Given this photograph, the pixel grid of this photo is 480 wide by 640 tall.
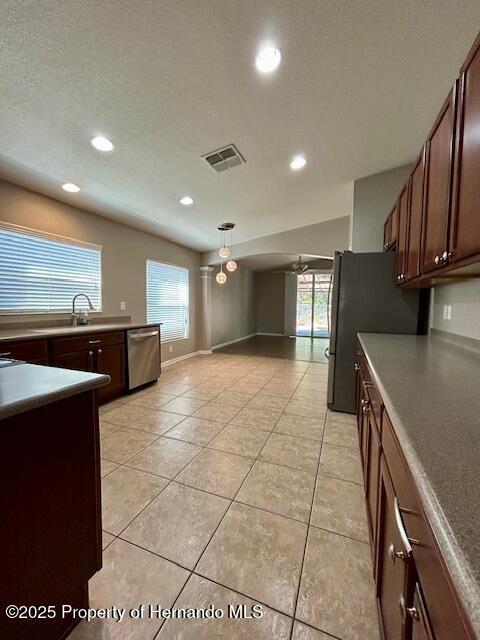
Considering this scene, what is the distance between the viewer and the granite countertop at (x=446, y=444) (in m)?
0.35

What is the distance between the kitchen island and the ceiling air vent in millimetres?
2298

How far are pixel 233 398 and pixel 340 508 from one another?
1986 mm

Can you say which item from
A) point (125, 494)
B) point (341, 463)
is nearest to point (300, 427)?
point (341, 463)

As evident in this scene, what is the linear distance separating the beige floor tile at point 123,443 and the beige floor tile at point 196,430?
218 millimetres

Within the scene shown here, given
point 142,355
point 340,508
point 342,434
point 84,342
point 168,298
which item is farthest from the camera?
point 168,298

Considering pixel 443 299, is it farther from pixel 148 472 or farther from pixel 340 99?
pixel 148 472

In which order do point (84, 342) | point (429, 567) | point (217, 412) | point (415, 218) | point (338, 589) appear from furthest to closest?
point (217, 412), point (84, 342), point (415, 218), point (338, 589), point (429, 567)

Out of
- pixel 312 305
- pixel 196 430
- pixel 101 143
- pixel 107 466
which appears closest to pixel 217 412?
pixel 196 430

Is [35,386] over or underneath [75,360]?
over

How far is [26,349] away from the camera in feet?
7.60

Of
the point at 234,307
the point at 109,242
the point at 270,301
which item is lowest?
the point at 234,307

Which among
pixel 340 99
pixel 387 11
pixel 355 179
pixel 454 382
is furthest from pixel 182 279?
pixel 454 382

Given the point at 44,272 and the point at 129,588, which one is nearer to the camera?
the point at 129,588

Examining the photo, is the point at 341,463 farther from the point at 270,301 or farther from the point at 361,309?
the point at 270,301
